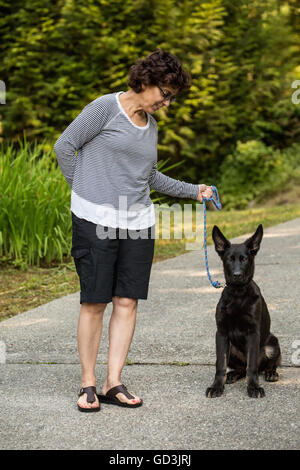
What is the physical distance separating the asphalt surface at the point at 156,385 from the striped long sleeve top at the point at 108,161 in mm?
999

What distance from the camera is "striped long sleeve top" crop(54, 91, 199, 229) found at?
3504 millimetres

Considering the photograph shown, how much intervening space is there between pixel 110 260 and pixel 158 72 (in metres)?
0.98

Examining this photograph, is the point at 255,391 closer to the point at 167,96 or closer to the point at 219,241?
the point at 219,241

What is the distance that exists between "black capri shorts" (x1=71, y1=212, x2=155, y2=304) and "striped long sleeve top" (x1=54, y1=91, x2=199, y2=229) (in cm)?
5

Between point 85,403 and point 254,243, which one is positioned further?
point 254,243

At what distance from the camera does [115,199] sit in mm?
3562

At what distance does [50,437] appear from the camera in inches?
131

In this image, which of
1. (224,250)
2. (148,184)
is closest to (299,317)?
(224,250)

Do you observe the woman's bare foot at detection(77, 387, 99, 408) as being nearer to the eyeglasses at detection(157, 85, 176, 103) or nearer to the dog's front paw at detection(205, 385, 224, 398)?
the dog's front paw at detection(205, 385, 224, 398)

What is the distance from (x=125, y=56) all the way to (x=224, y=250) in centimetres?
1159

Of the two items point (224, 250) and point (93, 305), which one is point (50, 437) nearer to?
point (93, 305)

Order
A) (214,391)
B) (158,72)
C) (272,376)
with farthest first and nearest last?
(272,376) < (214,391) < (158,72)

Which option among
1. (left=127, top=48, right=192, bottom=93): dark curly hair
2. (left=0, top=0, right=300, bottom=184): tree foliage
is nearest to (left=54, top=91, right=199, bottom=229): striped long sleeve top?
(left=127, top=48, right=192, bottom=93): dark curly hair

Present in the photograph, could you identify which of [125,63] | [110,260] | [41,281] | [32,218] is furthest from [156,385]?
[125,63]
